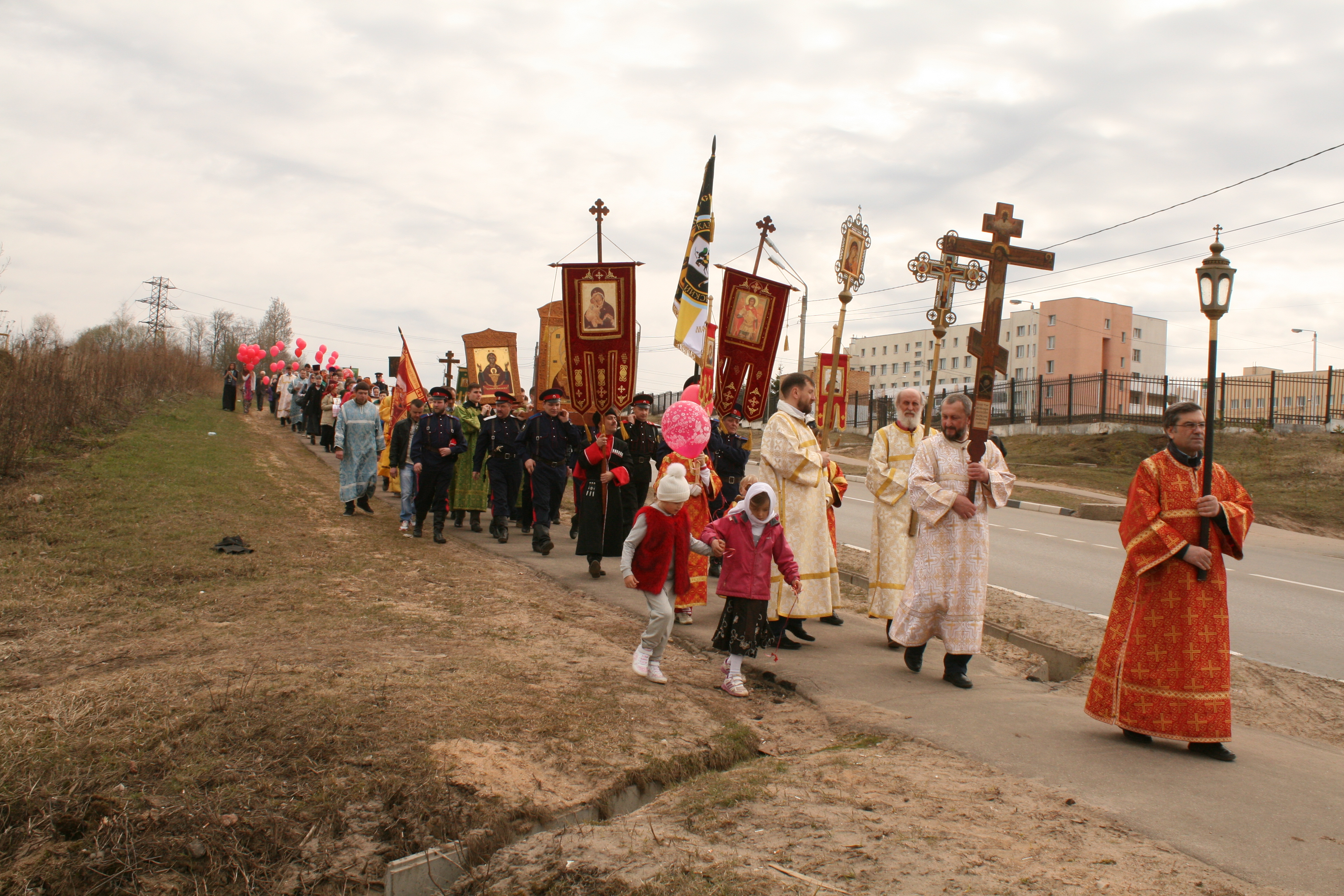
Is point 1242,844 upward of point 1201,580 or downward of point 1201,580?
downward

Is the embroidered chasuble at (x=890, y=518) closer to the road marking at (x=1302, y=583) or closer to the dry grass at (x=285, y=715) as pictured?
the dry grass at (x=285, y=715)

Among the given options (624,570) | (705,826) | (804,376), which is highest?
(804,376)

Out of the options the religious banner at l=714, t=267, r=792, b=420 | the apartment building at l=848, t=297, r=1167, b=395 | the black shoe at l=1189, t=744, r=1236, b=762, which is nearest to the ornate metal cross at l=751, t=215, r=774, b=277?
the religious banner at l=714, t=267, r=792, b=420

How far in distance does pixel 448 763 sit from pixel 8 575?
18.0 ft

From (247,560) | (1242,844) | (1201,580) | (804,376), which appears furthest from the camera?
(247,560)

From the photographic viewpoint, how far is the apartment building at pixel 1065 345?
72.6 meters

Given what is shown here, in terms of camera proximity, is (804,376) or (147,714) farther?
(804,376)

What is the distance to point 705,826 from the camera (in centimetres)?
359

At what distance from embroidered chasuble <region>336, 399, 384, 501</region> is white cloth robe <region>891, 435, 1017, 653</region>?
9159 millimetres

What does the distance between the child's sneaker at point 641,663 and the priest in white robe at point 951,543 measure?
1.69 meters

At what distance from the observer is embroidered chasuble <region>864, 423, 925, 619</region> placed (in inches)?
284

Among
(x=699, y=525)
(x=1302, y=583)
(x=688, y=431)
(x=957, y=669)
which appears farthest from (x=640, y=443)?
(x=1302, y=583)

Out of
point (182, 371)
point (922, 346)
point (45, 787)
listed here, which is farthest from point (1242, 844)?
point (922, 346)

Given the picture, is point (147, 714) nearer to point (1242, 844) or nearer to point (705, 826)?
point (705, 826)
